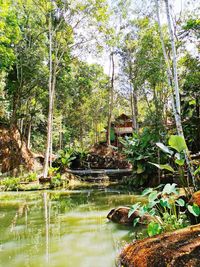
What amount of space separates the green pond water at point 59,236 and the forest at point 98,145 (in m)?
0.02

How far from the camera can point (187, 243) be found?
225cm

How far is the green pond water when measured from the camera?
366 centimetres

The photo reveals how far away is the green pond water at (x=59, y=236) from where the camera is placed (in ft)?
12.0

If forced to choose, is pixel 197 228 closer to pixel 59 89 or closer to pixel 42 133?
pixel 59 89

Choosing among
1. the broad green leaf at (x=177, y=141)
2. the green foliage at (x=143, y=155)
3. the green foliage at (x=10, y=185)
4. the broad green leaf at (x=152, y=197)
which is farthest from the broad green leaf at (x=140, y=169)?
the broad green leaf at (x=152, y=197)

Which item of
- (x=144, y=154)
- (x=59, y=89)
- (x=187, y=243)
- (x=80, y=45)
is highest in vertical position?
(x=80, y=45)

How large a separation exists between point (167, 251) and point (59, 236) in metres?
2.95

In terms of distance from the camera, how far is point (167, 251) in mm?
2248

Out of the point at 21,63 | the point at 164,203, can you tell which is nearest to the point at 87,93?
the point at 21,63

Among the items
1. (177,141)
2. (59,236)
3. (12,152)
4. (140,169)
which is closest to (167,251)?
(177,141)

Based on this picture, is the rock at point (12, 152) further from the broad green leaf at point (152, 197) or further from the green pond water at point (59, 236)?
the broad green leaf at point (152, 197)

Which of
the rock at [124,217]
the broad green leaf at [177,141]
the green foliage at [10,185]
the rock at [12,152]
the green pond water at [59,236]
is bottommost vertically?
the green pond water at [59,236]

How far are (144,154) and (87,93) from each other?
1097 centimetres

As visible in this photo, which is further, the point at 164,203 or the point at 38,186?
the point at 38,186
